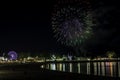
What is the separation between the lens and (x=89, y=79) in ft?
150

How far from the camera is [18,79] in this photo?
1810 inches

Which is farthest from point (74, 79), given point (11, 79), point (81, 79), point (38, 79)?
point (11, 79)

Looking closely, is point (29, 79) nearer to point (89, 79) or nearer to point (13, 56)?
point (89, 79)

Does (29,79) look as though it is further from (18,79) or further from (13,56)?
(13,56)

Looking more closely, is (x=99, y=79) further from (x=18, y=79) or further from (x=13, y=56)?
(x=13, y=56)

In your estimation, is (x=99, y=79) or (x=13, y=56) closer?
(x=99, y=79)

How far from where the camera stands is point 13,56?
198 m

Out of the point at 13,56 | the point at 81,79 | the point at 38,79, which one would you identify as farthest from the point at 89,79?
the point at 13,56

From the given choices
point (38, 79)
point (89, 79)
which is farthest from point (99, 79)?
point (38, 79)

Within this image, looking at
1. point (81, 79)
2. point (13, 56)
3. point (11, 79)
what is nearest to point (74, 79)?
point (81, 79)

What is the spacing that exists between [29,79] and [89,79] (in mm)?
7638

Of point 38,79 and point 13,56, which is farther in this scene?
point 13,56

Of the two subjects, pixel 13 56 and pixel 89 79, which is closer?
pixel 89 79

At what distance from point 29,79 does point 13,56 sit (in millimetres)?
154140
